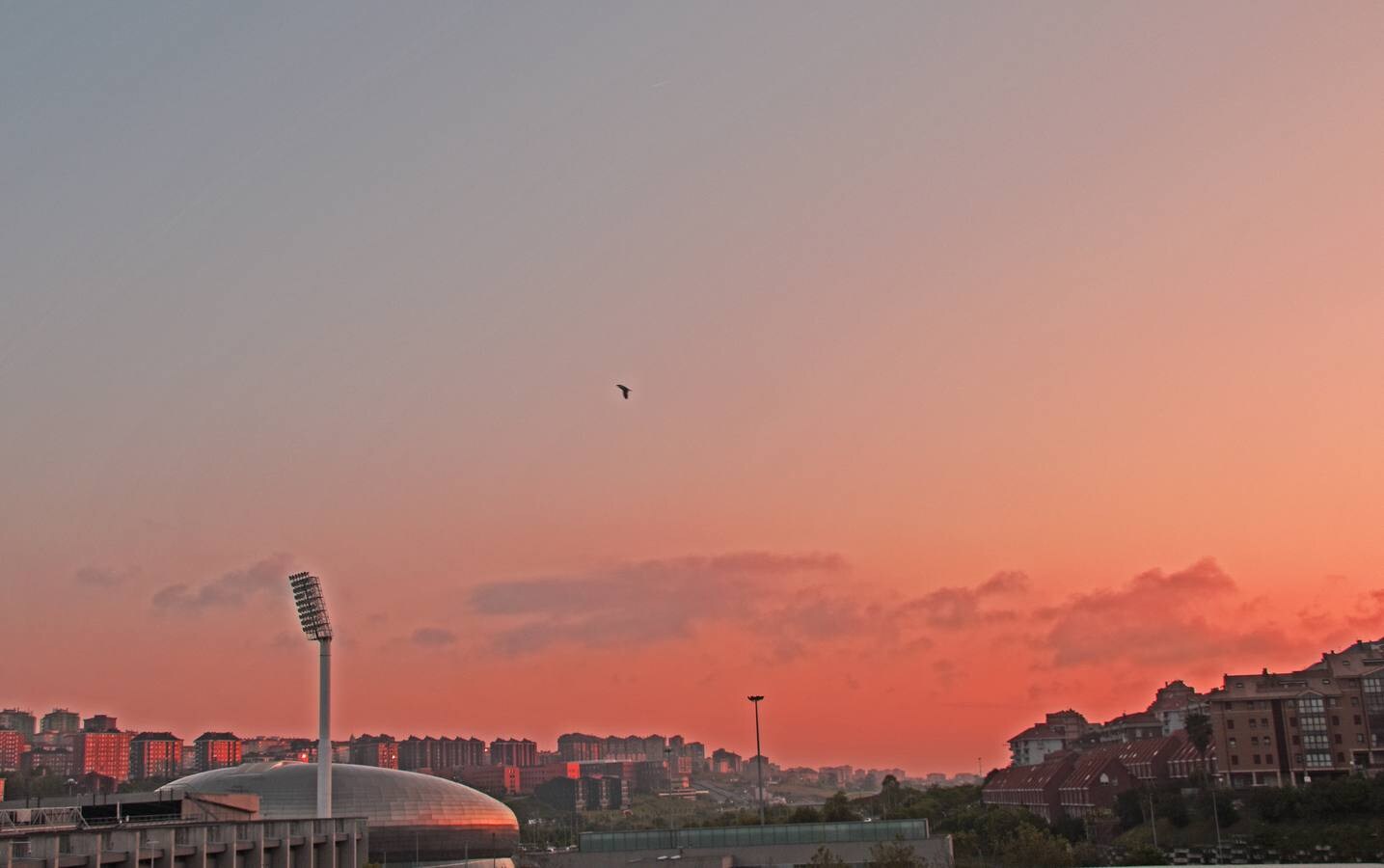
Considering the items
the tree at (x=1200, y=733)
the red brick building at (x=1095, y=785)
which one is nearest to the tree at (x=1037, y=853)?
the red brick building at (x=1095, y=785)

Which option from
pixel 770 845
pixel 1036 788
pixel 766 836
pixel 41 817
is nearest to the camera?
pixel 41 817

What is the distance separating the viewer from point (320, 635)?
109875 mm

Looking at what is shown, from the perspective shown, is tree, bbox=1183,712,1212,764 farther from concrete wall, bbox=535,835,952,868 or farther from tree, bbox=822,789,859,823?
concrete wall, bbox=535,835,952,868

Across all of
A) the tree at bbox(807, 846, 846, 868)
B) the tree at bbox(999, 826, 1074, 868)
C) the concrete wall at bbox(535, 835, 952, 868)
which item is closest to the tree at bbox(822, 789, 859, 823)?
the tree at bbox(999, 826, 1074, 868)

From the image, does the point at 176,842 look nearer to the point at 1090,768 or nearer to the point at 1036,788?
the point at 1090,768

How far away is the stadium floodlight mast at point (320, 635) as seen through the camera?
108 m

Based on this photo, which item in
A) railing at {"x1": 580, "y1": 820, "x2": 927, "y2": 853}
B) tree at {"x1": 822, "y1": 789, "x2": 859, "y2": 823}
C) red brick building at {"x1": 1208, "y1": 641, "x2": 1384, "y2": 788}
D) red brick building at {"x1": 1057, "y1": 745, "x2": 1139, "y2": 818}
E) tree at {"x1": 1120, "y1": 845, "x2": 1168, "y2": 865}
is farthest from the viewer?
tree at {"x1": 822, "y1": 789, "x2": 859, "y2": 823}

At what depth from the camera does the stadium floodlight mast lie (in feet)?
353

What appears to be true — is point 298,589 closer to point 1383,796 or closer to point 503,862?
point 503,862

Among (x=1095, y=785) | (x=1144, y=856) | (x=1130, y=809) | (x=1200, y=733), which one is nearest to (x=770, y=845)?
(x=1144, y=856)

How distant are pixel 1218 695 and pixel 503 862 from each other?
76.2 meters

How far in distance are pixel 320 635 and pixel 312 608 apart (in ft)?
7.76

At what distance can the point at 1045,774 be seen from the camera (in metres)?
174

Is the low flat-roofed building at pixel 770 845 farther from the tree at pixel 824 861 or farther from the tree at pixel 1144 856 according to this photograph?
the tree at pixel 1144 856
